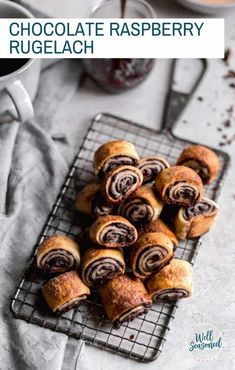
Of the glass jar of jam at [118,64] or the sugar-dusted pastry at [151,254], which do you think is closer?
the sugar-dusted pastry at [151,254]

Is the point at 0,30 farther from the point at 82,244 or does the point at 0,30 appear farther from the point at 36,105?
the point at 82,244

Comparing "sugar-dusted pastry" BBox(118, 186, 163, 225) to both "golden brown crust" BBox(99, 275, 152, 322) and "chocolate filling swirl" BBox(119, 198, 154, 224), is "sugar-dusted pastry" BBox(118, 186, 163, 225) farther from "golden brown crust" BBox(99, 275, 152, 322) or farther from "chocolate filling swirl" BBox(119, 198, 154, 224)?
"golden brown crust" BBox(99, 275, 152, 322)

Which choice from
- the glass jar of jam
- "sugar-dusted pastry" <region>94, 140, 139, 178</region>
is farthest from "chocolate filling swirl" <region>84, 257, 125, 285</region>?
the glass jar of jam

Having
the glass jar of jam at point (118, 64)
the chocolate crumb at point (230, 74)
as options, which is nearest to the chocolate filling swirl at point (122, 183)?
the glass jar of jam at point (118, 64)

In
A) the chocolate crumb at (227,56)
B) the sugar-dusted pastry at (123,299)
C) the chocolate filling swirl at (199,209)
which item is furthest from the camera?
the chocolate crumb at (227,56)

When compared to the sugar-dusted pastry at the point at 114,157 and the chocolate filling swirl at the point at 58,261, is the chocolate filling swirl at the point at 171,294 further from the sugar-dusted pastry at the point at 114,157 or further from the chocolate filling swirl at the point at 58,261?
the sugar-dusted pastry at the point at 114,157

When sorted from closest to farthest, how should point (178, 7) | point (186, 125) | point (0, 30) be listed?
point (0, 30) < point (186, 125) < point (178, 7)

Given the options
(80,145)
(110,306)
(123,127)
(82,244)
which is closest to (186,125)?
(123,127)
